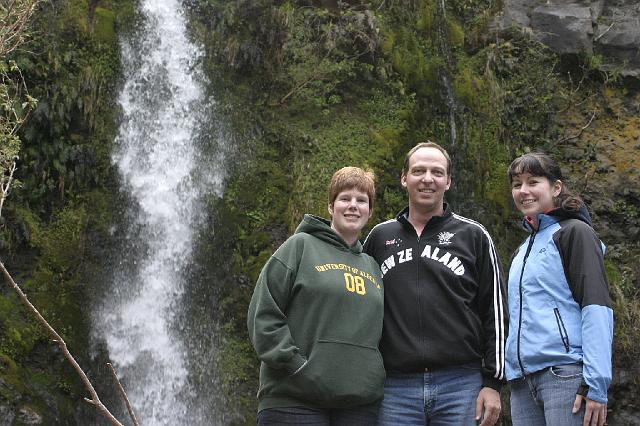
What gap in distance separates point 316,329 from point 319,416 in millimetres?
370

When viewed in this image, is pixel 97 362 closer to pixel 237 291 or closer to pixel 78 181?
pixel 237 291

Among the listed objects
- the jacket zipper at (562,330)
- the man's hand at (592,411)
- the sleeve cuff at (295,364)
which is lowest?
the man's hand at (592,411)

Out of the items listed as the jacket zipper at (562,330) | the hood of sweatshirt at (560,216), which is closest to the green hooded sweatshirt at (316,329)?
the jacket zipper at (562,330)

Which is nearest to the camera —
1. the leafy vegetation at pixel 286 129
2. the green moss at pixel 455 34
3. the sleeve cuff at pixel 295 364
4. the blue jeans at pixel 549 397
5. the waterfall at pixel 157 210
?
the sleeve cuff at pixel 295 364

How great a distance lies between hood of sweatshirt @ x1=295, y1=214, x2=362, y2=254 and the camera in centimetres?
340

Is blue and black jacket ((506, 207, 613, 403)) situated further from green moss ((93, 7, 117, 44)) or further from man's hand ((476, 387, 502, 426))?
green moss ((93, 7, 117, 44))

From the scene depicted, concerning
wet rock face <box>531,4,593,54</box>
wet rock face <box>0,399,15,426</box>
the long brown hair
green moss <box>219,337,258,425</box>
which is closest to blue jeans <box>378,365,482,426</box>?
the long brown hair

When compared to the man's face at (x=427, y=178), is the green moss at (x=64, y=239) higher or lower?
lower

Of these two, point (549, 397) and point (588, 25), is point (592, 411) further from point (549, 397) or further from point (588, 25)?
point (588, 25)

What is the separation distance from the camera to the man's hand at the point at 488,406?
3.26 m

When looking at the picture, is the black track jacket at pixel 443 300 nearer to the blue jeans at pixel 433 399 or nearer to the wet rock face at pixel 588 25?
the blue jeans at pixel 433 399

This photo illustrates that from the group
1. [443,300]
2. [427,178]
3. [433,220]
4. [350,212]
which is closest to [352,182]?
[350,212]

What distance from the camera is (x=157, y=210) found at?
9320mm

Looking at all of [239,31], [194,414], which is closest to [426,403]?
[194,414]
